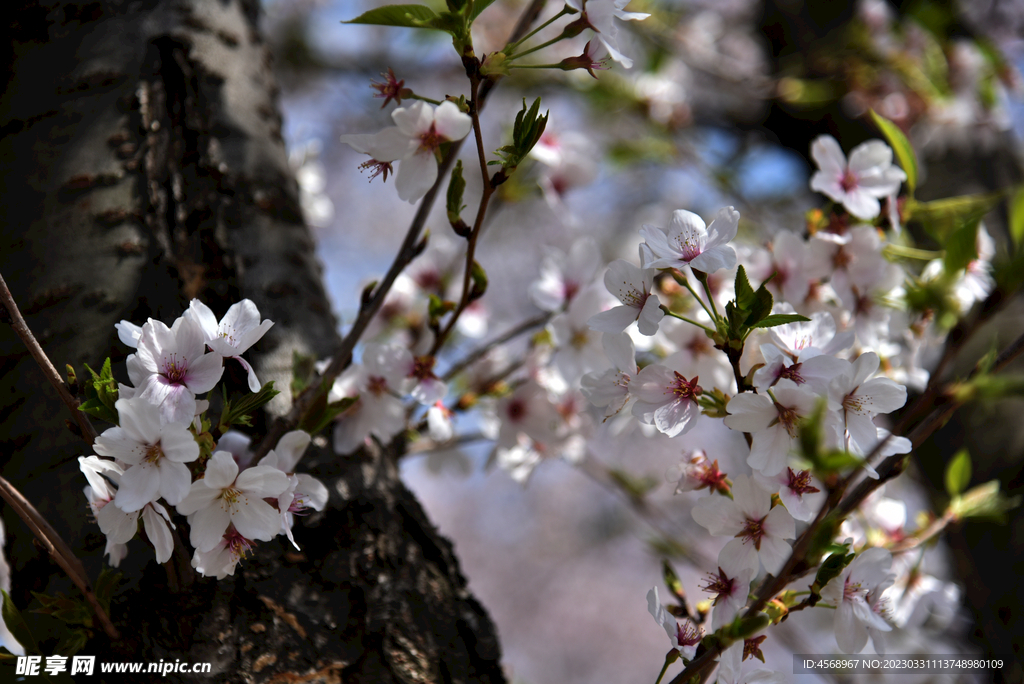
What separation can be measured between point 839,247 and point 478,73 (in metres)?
0.44

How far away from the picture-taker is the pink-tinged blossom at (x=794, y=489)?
21.7 inches

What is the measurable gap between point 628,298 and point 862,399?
21 cm

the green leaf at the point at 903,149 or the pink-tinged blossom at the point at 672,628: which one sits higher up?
the green leaf at the point at 903,149

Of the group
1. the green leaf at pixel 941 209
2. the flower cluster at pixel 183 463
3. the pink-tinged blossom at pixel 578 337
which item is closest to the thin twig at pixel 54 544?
the flower cluster at pixel 183 463

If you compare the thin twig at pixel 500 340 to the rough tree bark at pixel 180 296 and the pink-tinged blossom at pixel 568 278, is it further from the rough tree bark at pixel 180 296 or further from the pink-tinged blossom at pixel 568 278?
the rough tree bark at pixel 180 296

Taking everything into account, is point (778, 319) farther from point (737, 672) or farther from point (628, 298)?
point (737, 672)

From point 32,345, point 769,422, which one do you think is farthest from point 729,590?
point 32,345

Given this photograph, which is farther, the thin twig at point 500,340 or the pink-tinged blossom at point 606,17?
the thin twig at point 500,340

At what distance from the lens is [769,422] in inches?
20.6

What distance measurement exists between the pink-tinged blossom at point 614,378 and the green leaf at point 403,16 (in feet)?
0.97

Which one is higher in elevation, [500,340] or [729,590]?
[500,340]

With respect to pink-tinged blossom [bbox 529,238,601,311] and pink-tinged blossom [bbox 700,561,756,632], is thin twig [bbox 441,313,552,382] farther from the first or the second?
pink-tinged blossom [bbox 700,561,756,632]

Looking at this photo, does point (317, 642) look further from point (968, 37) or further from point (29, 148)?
point (968, 37)

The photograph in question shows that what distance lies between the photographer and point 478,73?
0.52m
